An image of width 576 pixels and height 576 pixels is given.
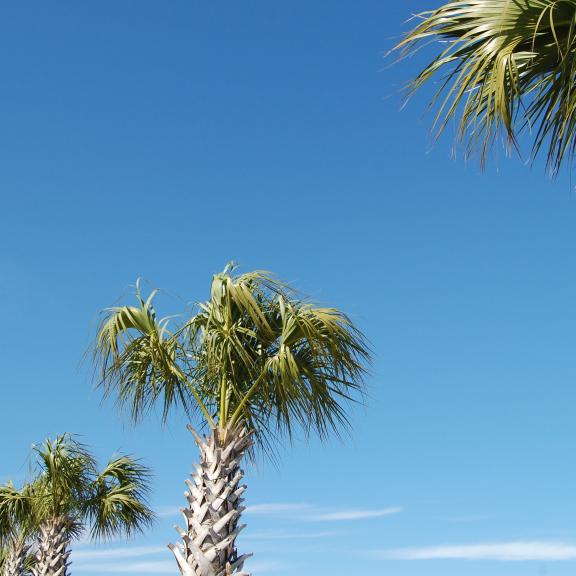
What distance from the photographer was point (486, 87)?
6.52 meters

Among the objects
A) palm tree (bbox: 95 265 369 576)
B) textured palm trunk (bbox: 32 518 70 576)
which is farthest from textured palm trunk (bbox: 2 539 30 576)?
palm tree (bbox: 95 265 369 576)

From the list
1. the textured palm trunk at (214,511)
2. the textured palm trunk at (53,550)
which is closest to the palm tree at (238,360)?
the textured palm trunk at (214,511)

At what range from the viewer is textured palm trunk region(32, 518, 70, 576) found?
16234mm

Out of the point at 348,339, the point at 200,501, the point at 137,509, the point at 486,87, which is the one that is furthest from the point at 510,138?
the point at 137,509

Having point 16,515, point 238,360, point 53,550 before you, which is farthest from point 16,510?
point 238,360

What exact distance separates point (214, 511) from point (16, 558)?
40.0ft

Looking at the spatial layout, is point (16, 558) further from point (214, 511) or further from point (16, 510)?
point (214, 511)

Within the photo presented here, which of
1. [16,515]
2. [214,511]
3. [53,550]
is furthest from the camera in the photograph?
[16,515]

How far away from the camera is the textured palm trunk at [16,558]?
63.6ft

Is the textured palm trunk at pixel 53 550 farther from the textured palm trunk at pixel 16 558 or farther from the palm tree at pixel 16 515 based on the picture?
the textured palm trunk at pixel 16 558

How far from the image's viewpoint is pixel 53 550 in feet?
53.5

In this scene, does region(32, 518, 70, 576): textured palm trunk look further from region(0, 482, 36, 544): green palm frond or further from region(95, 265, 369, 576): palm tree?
region(95, 265, 369, 576): palm tree

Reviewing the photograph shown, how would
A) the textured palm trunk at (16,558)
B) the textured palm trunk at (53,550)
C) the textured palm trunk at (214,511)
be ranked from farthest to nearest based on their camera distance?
1. the textured palm trunk at (16,558)
2. the textured palm trunk at (53,550)
3. the textured palm trunk at (214,511)

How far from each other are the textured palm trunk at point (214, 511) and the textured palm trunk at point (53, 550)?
26.0 feet
